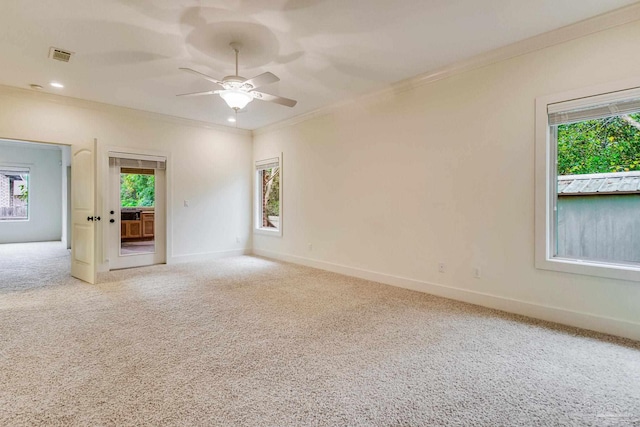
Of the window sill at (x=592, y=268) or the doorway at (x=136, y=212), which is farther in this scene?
the doorway at (x=136, y=212)

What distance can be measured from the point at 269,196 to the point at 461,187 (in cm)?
423

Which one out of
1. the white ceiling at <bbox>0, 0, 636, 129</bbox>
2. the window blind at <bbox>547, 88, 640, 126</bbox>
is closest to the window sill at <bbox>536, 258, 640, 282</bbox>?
the window blind at <bbox>547, 88, 640, 126</bbox>

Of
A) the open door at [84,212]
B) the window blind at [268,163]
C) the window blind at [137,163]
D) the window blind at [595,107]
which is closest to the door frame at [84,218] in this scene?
the open door at [84,212]

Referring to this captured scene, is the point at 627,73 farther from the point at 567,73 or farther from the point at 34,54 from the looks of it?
the point at 34,54

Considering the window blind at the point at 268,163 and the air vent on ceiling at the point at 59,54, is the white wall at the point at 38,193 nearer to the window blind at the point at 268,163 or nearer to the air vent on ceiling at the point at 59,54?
the window blind at the point at 268,163

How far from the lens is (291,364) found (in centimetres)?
228

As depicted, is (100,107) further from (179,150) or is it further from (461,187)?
(461,187)

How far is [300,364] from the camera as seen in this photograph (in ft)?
7.47

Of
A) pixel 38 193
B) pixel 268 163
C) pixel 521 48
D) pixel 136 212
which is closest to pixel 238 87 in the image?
pixel 521 48

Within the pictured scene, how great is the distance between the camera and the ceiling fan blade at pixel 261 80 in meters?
2.81

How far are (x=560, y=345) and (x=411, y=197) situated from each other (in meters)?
2.22

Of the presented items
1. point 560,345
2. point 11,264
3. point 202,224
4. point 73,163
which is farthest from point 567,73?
point 11,264

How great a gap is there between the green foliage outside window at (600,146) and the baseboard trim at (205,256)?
5.72 metres

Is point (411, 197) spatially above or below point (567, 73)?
below
